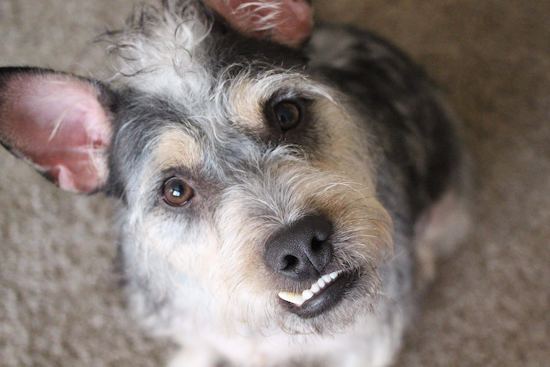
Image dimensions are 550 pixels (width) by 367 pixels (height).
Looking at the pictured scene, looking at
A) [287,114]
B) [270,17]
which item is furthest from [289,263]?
[270,17]

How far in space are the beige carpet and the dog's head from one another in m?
0.93

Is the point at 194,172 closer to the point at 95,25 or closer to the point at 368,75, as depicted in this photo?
the point at 368,75

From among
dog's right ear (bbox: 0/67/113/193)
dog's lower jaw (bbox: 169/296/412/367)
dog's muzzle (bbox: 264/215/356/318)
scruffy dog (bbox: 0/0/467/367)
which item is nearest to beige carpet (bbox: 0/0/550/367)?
dog's lower jaw (bbox: 169/296/412/367)

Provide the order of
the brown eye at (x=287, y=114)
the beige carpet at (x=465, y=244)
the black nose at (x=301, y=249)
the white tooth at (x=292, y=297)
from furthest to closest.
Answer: the beige carpet at (x=465, y=244) → the brown eye at (x=287, y=114) → the white tooth at (x=292, y=297) → the black nose at (x=301, y=249)

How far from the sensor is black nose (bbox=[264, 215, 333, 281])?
1419mm

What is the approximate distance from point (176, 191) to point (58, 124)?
15.3 inches

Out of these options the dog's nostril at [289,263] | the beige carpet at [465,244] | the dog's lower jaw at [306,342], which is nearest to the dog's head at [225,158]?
the dog's nostril at [289,263]

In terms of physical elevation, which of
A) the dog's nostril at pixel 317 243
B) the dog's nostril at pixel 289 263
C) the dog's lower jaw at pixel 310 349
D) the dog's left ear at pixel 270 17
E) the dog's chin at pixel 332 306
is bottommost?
the dog's lower jaw at pixel 310 349

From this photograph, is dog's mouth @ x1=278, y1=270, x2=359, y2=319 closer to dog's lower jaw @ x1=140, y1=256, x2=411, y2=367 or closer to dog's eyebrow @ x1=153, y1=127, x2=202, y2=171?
dog's lower jaw @ x1=140, y1=256, x2=411, y2=367

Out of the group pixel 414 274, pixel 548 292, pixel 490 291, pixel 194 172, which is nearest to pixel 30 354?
pixel 194 172

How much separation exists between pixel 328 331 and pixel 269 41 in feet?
2.73

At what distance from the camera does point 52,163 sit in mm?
1708

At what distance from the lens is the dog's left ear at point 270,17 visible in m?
1.69

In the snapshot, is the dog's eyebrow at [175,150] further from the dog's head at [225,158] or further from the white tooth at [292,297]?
the white tooth at [292,297]
